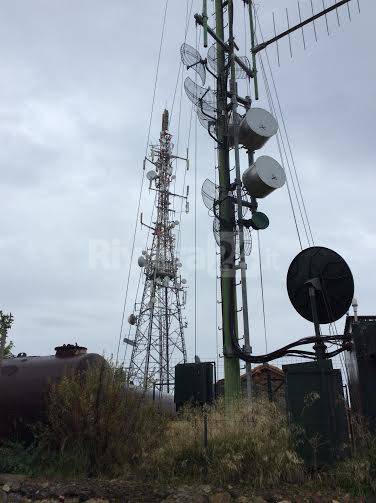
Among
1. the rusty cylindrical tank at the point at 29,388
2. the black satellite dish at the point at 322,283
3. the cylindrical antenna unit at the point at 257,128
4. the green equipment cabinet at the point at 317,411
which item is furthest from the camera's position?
the cylindrical antenna unit at the point at 257,128

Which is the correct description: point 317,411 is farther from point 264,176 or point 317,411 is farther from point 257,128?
point 257,128


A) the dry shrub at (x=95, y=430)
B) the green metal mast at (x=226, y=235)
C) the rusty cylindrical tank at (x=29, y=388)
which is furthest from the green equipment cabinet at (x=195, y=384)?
the dry shrub at (x=95, y=430)

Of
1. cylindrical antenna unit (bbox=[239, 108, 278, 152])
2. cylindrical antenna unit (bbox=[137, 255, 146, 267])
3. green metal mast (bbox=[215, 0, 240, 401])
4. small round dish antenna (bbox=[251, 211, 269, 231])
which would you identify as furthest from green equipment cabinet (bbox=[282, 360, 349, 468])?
cylindrical antenna unit (bbox=[137, 255, 146, 267])

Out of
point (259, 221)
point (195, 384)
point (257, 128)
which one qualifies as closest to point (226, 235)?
point (259, 221)

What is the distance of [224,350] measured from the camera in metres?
12.4

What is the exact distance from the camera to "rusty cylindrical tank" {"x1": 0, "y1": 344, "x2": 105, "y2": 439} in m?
9.35

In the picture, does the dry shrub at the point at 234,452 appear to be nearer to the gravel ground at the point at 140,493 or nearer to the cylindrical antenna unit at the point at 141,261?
the gravel ground at the point at 140,493

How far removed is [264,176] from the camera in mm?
12578

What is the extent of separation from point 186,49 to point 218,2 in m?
2.19

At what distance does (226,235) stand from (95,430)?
23.1ft

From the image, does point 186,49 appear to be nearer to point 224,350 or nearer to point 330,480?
point 224,350

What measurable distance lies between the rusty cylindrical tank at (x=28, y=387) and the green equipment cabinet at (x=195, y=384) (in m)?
3.88

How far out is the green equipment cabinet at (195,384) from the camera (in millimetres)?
13047

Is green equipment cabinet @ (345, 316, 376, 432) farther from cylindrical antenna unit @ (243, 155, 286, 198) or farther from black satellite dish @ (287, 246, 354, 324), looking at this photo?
cylindrical antenna unit @ (243, 155, 286, 198)
